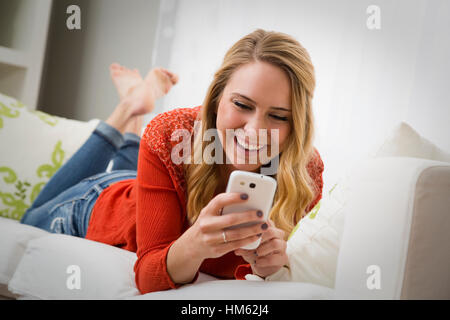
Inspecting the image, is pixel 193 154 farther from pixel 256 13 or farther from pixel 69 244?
pixel 256 13

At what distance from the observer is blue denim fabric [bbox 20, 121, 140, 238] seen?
134 centimetres

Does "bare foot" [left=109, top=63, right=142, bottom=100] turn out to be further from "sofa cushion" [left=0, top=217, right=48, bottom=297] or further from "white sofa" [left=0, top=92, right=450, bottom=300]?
"white sofa" [left=0, top=92, right=450, bottom=300]

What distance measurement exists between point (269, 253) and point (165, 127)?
0.36 meters

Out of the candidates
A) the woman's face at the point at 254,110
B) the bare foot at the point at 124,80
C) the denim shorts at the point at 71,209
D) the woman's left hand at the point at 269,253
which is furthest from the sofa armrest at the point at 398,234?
the bare foot at the point at 124,80

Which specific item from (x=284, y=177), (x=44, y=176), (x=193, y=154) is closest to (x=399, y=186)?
(x=284, y=177)

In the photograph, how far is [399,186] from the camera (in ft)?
2.10

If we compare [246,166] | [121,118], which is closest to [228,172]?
→ [246,166]

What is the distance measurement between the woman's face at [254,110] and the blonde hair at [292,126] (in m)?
0.02

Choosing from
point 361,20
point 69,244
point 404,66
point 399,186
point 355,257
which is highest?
point 361,20

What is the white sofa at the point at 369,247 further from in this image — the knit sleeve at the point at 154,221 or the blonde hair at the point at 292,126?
the blonde hair at the point at 292,126

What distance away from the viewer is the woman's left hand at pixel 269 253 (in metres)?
0.73

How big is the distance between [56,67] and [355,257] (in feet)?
7.30

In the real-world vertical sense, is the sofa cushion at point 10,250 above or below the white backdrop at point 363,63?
below

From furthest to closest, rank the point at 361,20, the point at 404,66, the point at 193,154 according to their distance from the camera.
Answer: the point at 361,20 → the point at 404,66 → the point at 193,154
